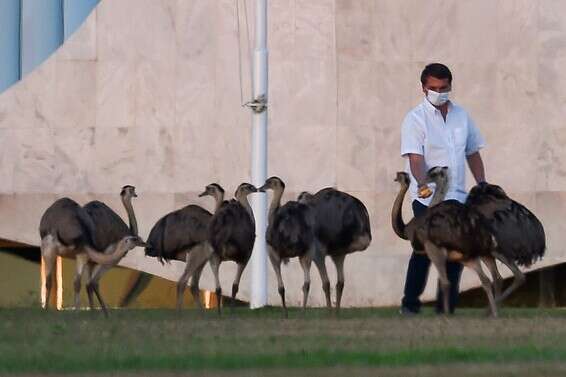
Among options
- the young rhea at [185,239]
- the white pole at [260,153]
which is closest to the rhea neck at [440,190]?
the young rhea at [185,239]

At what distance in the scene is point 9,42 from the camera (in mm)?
32031

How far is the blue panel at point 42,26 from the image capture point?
31.8 metres

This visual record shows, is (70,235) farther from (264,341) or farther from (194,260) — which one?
(264,341)

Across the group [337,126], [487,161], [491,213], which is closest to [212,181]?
[337,126]

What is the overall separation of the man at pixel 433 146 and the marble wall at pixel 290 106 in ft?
34.5

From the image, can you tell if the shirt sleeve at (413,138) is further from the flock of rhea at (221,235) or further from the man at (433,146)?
the flock of rhea at (221,235)

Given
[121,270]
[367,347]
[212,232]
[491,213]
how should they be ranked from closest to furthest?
1. [367,347]
2. [491,213]
3. [212,232]
4. [121,270]

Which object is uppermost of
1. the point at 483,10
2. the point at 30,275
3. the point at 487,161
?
the point at 483,10

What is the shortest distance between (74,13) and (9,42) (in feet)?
4.13

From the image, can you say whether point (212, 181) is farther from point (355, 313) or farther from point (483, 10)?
point (355, 313)

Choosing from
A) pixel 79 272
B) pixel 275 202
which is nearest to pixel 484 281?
pixel 275 202

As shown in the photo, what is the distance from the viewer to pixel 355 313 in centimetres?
1883

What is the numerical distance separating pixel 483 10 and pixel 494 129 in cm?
189

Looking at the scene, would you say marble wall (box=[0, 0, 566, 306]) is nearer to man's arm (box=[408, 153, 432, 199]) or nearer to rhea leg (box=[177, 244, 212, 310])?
rhea leg (box=[177, 244, 212, 310])
